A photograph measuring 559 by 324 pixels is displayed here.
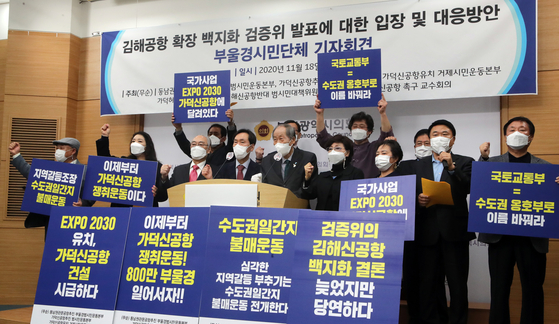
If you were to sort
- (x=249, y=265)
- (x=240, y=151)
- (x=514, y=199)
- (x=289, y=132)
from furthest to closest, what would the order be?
1. (x=240, y=151)
2. (x=289, y=132)
3. (x=514, y=199)
4. (x=249, y=265)

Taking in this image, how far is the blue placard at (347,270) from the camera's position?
1.86m

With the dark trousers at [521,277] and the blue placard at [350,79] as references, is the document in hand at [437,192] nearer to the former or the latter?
the dark trousers at [521,277]

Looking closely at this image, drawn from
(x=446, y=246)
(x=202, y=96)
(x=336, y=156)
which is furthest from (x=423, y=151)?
(x=202, y=96)

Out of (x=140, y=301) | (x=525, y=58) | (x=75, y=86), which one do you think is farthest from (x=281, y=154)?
(x=75, y=86)

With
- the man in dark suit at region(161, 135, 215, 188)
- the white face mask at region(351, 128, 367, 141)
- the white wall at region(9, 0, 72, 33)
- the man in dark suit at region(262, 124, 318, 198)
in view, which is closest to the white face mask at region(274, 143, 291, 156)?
the man in dark suit at region(262, 124, 318, 198)

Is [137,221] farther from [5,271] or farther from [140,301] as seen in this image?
[5,271]

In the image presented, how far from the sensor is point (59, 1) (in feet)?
18.2

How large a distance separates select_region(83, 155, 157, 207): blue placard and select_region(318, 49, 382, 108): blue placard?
1.66 meters

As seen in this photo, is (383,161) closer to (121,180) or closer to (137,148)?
(121,180)

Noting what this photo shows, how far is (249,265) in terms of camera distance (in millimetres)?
2145

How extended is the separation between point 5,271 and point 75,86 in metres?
2.37

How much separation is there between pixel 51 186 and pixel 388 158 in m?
2.81

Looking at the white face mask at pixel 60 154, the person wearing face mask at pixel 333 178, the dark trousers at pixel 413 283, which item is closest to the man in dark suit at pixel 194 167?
the white face mask at pixel 60 154

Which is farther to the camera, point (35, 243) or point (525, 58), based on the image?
point (35, 243)
